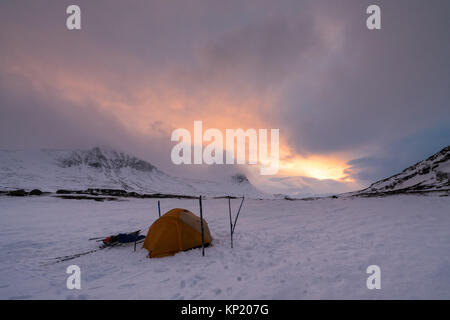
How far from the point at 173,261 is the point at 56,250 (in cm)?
646

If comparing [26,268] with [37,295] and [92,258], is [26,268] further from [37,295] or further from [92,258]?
[37,295]

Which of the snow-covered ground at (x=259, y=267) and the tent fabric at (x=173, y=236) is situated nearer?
the snow-covered ground at (x=259, y=267)

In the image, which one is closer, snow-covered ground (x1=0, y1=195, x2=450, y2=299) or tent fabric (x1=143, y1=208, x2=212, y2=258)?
snow-covered ground (x1=0, y1=195, x2=450, y2=299)

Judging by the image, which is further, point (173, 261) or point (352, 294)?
point (173, 261)

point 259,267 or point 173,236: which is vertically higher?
point 173,236

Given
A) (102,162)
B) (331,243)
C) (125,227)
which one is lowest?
(125,227)

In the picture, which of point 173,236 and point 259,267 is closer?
point 259,267

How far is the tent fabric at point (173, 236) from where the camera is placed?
775 centimetres

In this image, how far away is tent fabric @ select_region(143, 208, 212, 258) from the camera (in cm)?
775

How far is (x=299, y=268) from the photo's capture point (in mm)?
5973

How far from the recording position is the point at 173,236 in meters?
7.96

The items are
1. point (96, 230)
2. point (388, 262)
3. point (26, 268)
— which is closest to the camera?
point (388, 262)

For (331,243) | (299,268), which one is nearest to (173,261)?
(299,268)
